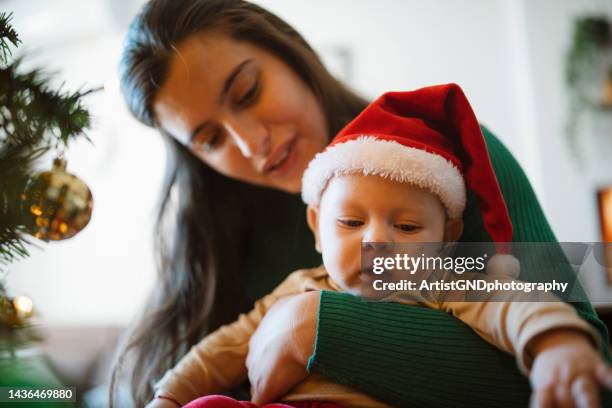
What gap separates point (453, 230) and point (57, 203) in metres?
0.51

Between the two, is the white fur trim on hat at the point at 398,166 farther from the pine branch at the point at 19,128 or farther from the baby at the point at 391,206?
the pine branch at the point at 19,128

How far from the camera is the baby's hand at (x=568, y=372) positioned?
14.1 inches

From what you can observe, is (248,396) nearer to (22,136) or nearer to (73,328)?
(22,136)

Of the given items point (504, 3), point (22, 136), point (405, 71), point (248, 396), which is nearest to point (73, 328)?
point (248, 396)

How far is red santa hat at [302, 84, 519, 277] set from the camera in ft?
1.86

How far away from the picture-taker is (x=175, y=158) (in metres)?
1.00

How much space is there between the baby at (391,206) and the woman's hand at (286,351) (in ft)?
0.06

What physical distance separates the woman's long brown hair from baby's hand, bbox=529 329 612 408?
1.84 feet

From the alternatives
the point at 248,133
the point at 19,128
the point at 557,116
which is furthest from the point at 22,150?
the point at 557,116

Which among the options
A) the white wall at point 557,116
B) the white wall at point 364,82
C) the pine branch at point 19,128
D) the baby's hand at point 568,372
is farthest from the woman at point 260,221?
the white wall at point 557,116

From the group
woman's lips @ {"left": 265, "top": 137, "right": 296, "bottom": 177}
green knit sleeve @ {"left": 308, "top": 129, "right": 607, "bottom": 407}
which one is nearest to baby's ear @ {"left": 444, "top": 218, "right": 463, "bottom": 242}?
green knit sleeve @ {"left": 308, "top": 129, "right": 607, "bottom": 407}

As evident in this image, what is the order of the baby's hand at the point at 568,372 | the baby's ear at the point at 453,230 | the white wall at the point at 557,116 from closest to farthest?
1. the baby's hand at the point at 568,372
2. the baby's ear at the point at 453,230
3. the white wall at the point at 557,116

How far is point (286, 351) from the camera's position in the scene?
0.56 meters

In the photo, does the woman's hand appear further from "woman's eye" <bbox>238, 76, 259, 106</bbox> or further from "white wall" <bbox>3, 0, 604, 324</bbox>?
"white wall" <bbox>3, 0, 604, 324</bbox>
